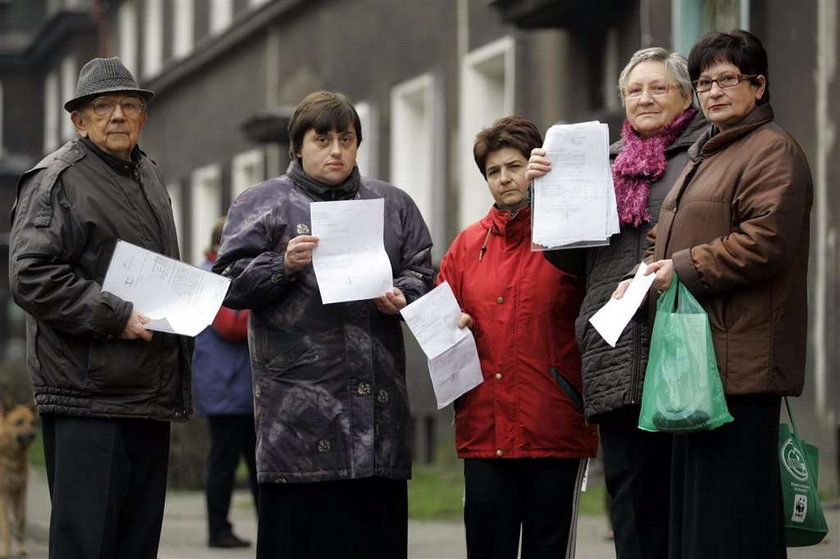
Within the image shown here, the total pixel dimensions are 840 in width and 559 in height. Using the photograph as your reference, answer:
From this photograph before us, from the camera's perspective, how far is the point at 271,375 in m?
6.80

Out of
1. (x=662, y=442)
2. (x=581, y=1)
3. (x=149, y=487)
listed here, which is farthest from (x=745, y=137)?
(x=581, y=1)

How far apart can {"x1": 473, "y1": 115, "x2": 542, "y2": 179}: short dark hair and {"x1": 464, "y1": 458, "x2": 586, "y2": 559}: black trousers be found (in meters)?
1.18

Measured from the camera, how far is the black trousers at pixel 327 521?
679cm

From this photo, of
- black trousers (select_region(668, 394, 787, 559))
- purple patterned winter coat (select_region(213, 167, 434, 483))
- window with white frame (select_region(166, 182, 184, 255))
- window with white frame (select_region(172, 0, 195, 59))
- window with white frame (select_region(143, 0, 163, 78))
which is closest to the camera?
black trousers (select_region(668, 394, 787, 559))

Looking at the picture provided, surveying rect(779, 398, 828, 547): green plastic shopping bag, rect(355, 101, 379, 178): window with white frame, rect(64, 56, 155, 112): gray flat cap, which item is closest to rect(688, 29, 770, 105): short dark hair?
rect(779, 398, 828, 547): green plastic shopping bag

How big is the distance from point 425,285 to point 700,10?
6.76m

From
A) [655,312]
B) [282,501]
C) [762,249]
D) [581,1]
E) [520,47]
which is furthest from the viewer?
[520,47]

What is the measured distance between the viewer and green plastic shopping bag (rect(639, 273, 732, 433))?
19.0ft

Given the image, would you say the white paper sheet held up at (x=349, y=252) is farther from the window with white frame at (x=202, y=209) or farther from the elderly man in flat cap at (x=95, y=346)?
the window with white frame at (x=202, y=209)

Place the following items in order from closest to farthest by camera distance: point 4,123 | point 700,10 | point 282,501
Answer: point 282,501
point 700,10
point 4,123

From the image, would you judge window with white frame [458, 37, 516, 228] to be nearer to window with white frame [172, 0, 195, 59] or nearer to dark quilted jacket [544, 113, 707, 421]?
dark quilted jacket [544, 113, 707, 421]

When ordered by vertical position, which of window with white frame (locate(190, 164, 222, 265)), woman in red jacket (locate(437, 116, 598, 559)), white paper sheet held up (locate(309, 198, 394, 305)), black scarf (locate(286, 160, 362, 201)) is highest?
window with white frame (locate(190, 164, 222, 265))

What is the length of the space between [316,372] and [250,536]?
5.33m

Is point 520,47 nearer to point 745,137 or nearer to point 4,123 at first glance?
point 745,137
